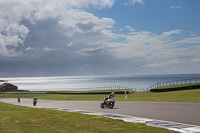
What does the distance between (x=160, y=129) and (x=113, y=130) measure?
2091mm

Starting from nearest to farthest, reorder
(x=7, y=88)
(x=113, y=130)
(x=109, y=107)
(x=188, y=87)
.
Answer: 1. (x=113, y=130)
2. (x=109, y=107)
3. (x=188, y=87)
4. (x=7, y=88)

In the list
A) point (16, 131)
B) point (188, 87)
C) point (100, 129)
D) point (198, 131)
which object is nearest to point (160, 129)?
point (198, 131)

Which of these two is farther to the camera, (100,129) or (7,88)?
(7,88)

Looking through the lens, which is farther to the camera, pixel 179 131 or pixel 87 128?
pixel 87 128

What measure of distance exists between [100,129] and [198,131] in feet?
13.8

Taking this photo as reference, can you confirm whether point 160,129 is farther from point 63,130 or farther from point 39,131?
point 39,131

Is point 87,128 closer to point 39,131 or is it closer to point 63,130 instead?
point 63,130

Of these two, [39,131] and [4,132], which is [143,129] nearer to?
[39,131]

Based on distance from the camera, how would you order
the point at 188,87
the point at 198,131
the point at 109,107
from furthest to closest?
the point at 188,87
the point at 109,107
the point at 198,131

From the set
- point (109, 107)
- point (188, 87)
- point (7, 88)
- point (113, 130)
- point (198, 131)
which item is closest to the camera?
point (198, 131)

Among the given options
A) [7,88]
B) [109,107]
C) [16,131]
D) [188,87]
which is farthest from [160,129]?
[7,88]

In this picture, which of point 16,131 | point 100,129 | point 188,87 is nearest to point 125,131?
point 100,129

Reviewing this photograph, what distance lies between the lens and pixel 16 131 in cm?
968

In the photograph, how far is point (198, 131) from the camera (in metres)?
9.02
